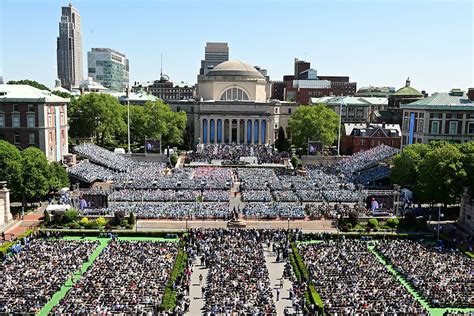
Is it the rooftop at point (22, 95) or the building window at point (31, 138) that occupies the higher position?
the rooftop at point (22, 95)

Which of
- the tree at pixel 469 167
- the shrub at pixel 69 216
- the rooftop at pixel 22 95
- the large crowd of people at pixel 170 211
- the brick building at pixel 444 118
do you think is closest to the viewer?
the shrub at pixel 69 216

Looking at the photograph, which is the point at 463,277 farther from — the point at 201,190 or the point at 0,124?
the point at 0,124

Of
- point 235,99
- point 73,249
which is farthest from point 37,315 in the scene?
point 235,99

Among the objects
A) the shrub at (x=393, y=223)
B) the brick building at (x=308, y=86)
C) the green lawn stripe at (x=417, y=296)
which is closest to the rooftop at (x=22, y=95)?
the shrub at (x=393, y=223)

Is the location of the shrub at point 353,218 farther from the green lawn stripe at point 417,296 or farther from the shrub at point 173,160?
the shrub at point 173,160

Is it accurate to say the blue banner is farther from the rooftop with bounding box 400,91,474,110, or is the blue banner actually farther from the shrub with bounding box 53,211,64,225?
the shrub with bounding box 53,211,64,225

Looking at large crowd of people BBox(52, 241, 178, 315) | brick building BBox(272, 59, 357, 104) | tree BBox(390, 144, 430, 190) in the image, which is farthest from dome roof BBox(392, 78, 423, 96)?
large crowd of people BBox(52, 241, 178, 315)
